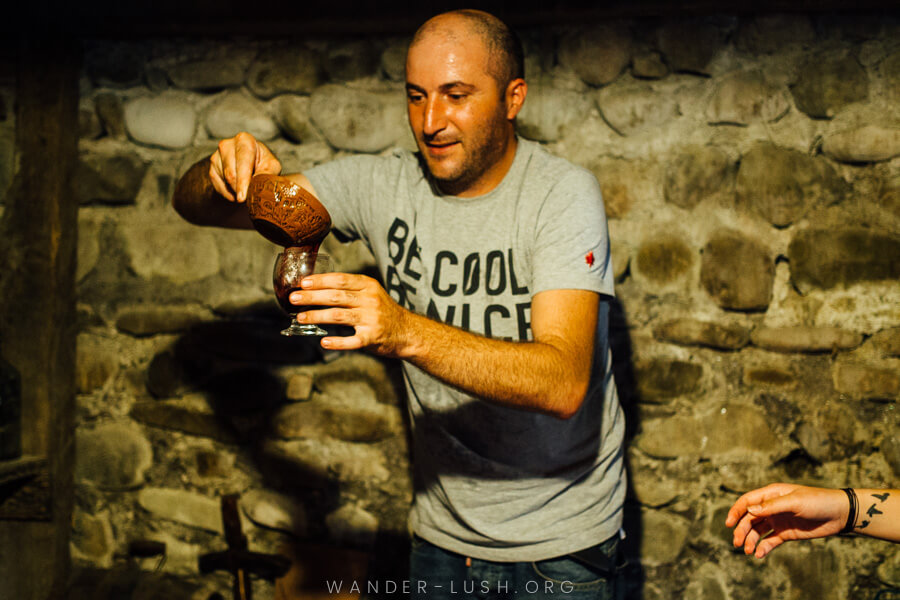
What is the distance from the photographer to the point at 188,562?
2404 mm

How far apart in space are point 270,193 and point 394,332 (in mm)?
391

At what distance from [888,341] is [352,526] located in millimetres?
1832

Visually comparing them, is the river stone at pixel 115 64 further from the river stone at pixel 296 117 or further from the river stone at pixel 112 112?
the river stone at pixel 296 117

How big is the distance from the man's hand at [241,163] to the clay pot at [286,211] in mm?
173

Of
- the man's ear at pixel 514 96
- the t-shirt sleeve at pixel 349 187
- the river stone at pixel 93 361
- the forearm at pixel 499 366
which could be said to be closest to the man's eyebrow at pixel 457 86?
the man's ear at pixel 514 96

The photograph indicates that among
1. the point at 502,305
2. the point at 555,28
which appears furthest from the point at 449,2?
the point at 502,305

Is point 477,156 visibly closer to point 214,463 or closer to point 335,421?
point 335,421

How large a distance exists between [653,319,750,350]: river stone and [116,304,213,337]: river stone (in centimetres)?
161

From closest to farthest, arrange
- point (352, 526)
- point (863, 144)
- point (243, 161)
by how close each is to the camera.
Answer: point (243, 161)
point (863, 144)
point (352, 526)

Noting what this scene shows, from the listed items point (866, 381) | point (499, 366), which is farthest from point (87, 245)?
point (866, 381)

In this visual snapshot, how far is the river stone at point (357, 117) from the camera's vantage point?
7.07ft

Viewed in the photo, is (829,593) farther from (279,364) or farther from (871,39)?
(279,364)

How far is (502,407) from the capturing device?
1.64m

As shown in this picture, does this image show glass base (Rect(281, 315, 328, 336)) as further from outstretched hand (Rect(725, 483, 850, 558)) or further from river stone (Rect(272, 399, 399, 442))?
river stone (Rect(272, 399, 399, 442))
